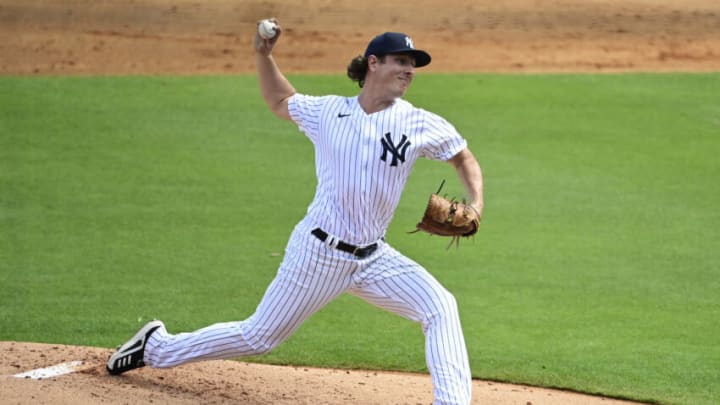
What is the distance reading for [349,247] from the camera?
5395 millimetres

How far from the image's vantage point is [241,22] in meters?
19.5

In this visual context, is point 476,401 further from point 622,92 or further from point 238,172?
point 622,92

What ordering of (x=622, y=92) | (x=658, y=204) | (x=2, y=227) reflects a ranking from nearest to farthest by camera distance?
(x=2, y=227) < (x=658, y=204) < (x=622, y=92)

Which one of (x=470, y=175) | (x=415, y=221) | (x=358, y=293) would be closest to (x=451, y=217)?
(x=470, y=175)

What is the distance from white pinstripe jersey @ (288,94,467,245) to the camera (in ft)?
17.5

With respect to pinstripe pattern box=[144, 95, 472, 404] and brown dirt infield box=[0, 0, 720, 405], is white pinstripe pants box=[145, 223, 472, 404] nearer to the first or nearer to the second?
pinstripe pattern box=[144, 95, 472, 404]

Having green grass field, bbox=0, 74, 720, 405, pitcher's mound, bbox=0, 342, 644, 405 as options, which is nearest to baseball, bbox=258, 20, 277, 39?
pitcher's mound, bbox=0, 342, 644, 405

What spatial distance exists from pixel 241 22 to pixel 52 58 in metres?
3.76

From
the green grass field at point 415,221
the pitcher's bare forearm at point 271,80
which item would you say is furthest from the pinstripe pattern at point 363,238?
the green grass field at point 415,221

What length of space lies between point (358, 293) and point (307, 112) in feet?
2.95

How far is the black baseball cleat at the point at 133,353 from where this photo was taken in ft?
19.2

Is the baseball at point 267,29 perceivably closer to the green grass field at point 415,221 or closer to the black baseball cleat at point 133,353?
the black baseball cleat at point 133,353

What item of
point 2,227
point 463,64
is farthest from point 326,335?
point 463,64

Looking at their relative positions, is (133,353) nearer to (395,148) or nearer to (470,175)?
Answer: (395,148)
